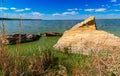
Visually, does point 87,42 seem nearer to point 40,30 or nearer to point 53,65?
point 53,65

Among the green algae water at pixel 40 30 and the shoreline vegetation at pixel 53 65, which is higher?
the shoreline vegetation at pixel 53 65

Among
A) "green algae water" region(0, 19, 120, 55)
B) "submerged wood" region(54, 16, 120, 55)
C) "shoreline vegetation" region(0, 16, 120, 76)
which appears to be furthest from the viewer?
"green algae water" region(0, 19, 120, 55)

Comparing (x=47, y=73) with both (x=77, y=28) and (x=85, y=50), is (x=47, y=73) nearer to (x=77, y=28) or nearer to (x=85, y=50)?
(x=85, y=50)

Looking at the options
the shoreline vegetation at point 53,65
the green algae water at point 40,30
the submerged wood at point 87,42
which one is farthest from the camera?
the green algae water at point 40,30

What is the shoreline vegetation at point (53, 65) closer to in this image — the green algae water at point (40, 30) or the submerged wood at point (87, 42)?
the submerged wood at point (87, 42)

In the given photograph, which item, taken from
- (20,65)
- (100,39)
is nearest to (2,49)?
(20,65)

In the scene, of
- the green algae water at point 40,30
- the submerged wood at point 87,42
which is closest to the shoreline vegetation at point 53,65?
the submerged wood at point 87,42

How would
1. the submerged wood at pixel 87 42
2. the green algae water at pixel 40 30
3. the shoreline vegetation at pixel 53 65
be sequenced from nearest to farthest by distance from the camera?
the shoreline vegetation at pixel 53 65
the submerged wood at pixel 87 42
the green algae water at pixel 40 30

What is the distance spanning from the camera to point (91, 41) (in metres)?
10.3

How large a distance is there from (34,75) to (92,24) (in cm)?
710

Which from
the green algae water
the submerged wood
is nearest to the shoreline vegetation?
the submerged wood

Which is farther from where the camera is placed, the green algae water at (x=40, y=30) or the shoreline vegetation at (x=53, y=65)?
the green algae water at (x=40, y=30)

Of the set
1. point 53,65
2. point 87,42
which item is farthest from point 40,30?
point 53,65

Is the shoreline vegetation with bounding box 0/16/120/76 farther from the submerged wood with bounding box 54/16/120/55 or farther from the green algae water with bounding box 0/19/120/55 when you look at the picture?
the green algae water with bounding box 0/19/120/55
